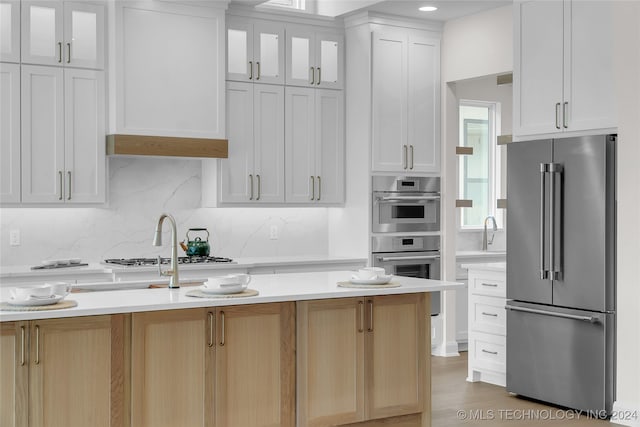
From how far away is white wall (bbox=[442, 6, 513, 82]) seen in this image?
6.12 metres

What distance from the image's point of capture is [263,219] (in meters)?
6.60

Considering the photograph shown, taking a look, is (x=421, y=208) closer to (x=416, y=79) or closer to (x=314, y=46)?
(x=416, y=79)

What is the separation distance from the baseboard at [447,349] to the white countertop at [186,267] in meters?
1.08

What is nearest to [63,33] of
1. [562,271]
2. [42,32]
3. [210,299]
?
[42,32]

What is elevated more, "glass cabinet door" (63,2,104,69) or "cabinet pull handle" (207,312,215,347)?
"glass cabinet door" (63,2,104,69)

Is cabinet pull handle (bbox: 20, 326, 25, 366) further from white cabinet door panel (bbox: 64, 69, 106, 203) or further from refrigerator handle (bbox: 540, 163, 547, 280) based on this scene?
refrigerator handle (bbox: 540, 163, 547, 280)

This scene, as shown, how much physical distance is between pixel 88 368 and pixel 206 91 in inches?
119

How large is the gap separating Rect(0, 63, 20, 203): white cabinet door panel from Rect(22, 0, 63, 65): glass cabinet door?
16cm

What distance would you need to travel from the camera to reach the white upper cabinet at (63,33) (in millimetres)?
5254

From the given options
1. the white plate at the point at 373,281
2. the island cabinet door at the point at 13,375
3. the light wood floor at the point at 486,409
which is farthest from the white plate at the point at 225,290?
the light wood floor at the point at 486,409

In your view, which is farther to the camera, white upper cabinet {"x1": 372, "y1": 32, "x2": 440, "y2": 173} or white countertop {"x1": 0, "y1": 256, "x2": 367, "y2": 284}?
white upper cabinet {"x1": 372, "y1": 32, "x2": 440, "y2": 173}

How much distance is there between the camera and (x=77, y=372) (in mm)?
→ 3250

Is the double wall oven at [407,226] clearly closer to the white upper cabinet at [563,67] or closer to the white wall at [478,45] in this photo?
the white wall at [478,45]

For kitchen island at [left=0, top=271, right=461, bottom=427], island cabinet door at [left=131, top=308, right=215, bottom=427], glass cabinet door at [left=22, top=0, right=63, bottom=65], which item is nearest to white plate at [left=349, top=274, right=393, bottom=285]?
kitchen island at [left=0, top=271, right=461, bottom=427]
